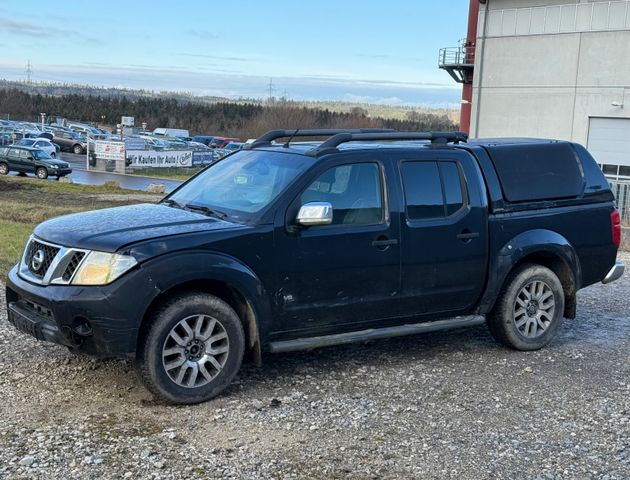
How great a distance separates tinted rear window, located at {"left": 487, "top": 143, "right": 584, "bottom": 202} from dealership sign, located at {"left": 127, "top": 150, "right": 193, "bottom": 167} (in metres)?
46.6

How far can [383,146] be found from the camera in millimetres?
6820

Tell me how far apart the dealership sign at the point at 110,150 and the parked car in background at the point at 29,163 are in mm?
9408

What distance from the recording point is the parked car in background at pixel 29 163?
41781 millimetres

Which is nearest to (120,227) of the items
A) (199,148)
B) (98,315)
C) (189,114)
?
(98,315)

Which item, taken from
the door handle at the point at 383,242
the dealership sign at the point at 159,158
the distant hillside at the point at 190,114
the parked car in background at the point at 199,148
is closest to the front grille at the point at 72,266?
the door handle at the point at 383,242

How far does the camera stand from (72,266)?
5.45 m

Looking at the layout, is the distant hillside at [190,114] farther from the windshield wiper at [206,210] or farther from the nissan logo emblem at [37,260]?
the nissan logo emblem at [37,260]

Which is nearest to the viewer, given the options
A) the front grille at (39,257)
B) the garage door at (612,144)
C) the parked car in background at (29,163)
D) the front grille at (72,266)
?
the front grille at (72,266)

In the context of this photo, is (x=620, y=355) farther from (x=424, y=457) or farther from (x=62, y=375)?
(x=62, y=375)

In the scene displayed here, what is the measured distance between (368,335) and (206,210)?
1.61 m

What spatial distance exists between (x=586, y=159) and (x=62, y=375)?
5180 mm

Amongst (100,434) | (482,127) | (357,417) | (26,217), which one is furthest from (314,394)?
(482,127)

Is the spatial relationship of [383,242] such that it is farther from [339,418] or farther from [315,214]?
[339,418]

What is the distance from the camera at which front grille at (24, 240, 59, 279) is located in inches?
222
